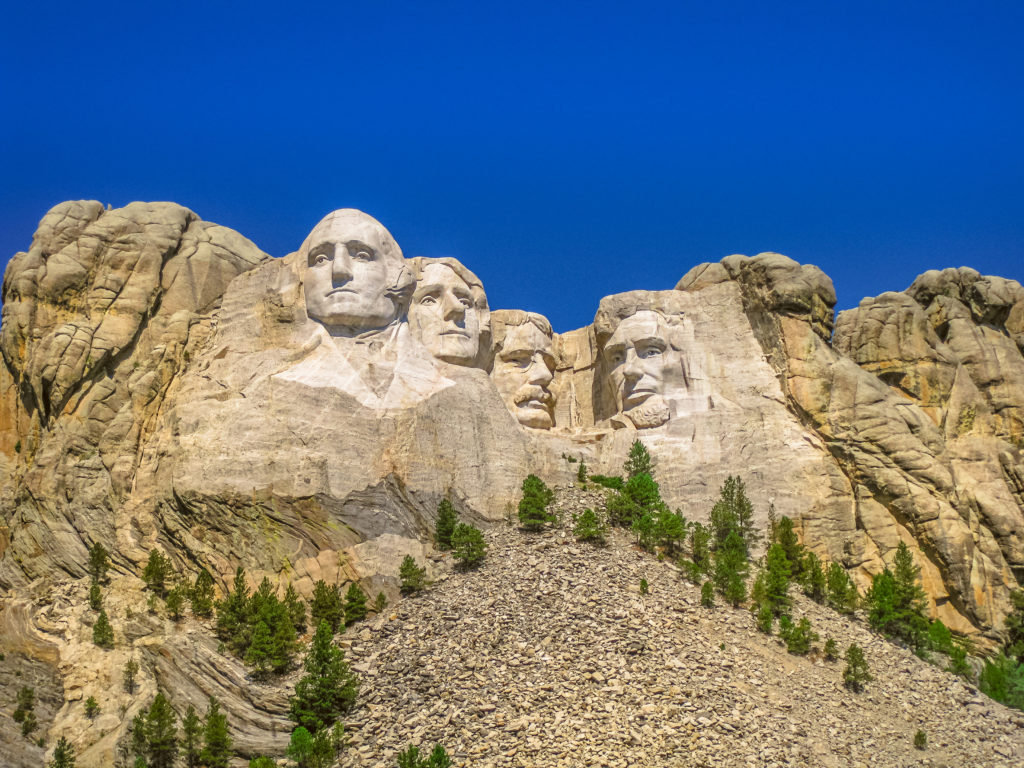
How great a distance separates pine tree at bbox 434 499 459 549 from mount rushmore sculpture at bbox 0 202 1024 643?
419mm

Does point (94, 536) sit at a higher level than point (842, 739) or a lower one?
higher

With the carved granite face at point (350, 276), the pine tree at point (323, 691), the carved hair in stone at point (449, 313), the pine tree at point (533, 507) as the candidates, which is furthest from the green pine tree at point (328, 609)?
the carved hair in stone at point (449, 313)

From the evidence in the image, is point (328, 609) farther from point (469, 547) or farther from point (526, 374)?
point (526, 374)

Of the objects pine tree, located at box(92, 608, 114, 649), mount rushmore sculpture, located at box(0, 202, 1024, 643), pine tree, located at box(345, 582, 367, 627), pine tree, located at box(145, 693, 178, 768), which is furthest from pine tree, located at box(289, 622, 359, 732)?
pine tree, located at box(92, 608, 114, 649)

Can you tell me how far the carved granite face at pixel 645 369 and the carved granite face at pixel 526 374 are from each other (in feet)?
7.06

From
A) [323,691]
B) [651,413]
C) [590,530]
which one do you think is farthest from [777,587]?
[323,691]

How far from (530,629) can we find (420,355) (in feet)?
33.0

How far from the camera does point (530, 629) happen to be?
105ft

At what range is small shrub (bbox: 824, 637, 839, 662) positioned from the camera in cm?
3291

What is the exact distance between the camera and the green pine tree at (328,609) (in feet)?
108

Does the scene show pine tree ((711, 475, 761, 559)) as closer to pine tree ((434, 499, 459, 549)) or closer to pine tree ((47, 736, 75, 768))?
pine tree ((434, 499, 459, 549))

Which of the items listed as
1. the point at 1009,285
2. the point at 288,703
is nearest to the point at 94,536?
the point at 288,703

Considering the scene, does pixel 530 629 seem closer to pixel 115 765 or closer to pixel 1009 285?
pixel 115 765

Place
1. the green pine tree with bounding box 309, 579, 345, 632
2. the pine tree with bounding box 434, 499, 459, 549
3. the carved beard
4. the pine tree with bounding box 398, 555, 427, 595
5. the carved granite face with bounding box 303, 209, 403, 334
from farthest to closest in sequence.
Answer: the carved beard → the carved granite face with bounding box 303, 209, 403, 334 → the pine tree with bounding box 434, 499, 459, 549 → the pine tree with bounding box 398, 555, 427, 595 → the green pine tree with bounding box 309, 579, 345, 632
